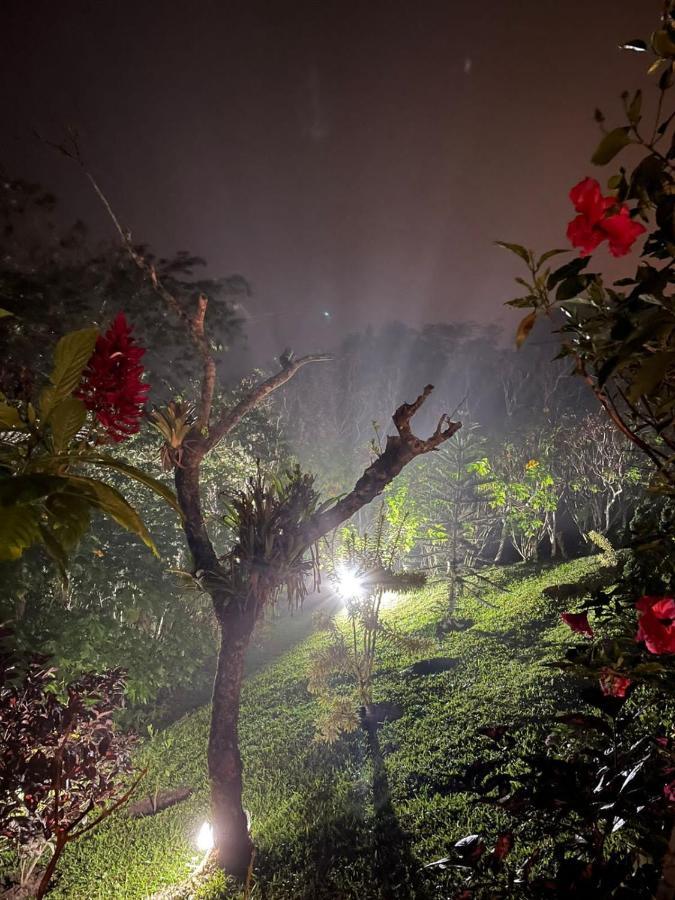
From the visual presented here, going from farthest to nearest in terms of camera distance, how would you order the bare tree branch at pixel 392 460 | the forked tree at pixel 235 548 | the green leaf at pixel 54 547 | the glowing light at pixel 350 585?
the glowing light at pixel 350 585
the forked tree at pixel 235 548
the bare tree branch at pixel 392 460
the green leaf at pixel 54 547

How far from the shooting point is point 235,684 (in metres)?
4.03

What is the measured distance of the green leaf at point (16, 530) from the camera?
496mm

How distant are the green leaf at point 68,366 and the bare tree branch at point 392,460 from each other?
9.56ft

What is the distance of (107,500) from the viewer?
652 millimetres

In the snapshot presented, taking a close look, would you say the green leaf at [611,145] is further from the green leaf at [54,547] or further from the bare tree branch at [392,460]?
the bare tree branch at [392,460]

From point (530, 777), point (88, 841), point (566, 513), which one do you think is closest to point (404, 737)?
point (88, 841)

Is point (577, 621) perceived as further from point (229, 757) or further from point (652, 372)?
point (229, 757)

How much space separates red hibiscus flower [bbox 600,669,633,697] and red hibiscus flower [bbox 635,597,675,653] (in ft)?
0.76

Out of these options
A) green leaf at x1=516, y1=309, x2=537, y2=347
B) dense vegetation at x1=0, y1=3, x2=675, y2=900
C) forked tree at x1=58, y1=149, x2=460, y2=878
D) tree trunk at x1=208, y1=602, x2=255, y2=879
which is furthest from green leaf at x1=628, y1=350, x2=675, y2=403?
tree trunk at x1=208, y1=602, x2=255, y2=879

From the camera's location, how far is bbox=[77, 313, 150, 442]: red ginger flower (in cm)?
103

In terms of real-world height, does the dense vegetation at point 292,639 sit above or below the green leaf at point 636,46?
below

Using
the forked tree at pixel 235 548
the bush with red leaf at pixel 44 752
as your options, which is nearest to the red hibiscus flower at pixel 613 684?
the forked tree at pixel 235 548

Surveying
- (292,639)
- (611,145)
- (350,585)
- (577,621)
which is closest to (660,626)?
(577,621)

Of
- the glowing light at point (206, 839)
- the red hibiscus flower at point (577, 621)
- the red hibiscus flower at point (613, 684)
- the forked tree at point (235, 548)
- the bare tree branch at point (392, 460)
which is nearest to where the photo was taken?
the red hibiscus flower at point (613, 684)
